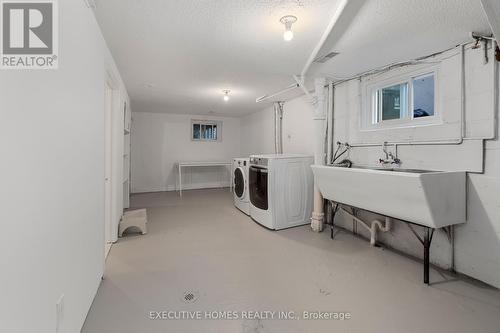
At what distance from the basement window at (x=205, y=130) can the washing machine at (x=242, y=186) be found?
105 inches

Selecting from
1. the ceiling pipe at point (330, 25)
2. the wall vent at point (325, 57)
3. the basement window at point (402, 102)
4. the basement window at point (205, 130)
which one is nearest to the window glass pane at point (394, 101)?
the basement window at point (402, 102)

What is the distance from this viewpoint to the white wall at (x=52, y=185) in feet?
2.54

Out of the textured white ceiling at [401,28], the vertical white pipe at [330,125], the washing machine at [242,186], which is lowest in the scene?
the washing machine at [242,186]

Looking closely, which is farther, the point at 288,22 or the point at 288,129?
the point at 288,129

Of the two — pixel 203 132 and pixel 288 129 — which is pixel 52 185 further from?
pixel 203 132

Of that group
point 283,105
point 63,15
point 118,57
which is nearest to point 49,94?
point 63,15

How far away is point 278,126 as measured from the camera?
5.09 meters

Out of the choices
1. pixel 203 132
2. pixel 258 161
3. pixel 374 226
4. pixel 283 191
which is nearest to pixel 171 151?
pixel 203 132

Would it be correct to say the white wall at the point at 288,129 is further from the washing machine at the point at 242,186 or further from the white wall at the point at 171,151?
the washing machine at the point at 242,186

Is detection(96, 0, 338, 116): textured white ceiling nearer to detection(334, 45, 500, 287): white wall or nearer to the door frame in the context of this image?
the door frame

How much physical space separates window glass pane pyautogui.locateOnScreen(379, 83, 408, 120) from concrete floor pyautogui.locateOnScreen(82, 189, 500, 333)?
5.28 feet

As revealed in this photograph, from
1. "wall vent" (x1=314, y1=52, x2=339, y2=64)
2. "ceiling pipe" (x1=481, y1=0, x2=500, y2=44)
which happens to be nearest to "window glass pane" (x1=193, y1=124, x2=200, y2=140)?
"wall vent" (x1=314, y1=52, x2=339, y2=64)

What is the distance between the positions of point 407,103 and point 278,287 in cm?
247

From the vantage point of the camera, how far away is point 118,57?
2588 millimetres
